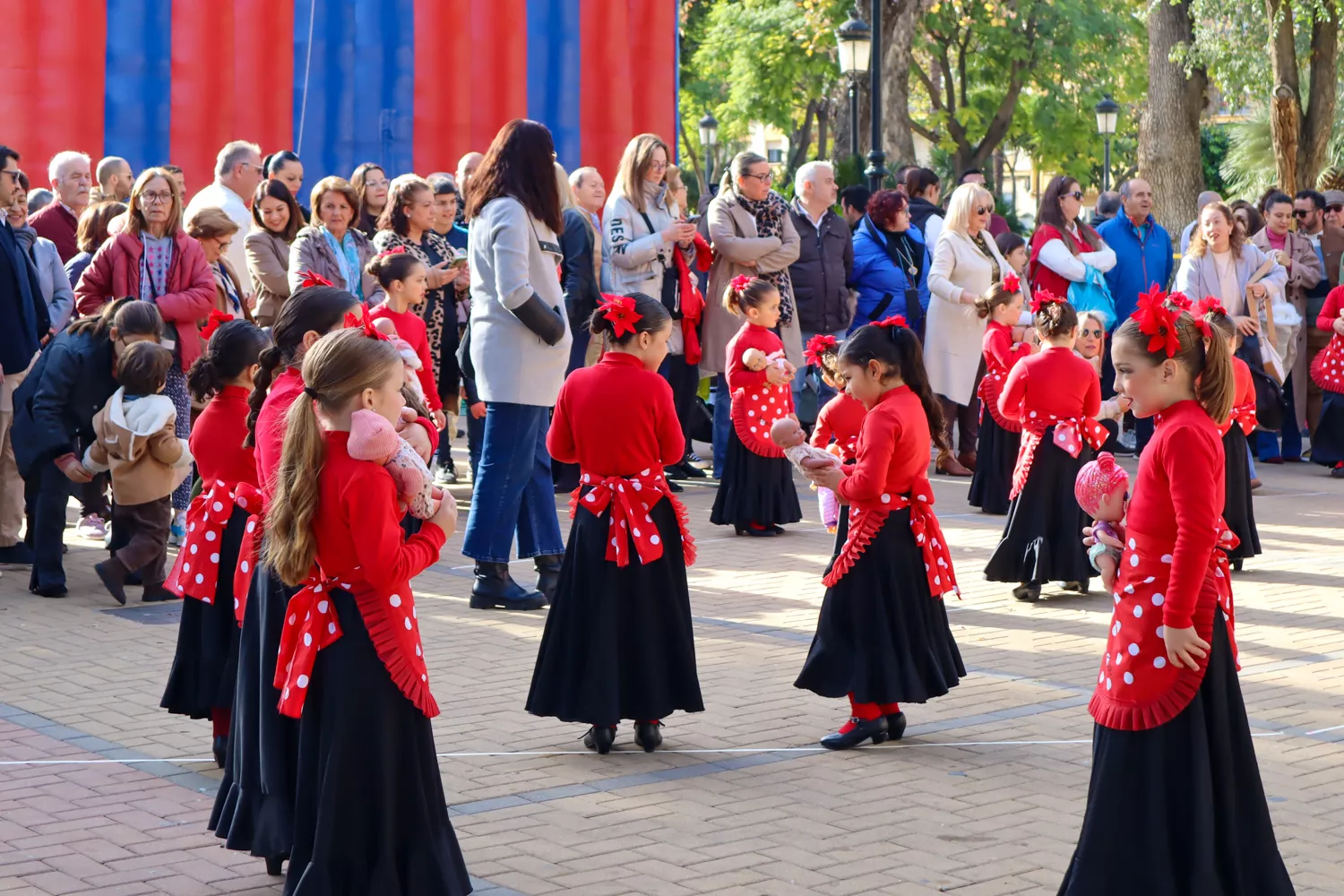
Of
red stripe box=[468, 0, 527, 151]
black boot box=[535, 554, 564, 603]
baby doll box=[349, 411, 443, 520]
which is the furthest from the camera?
red stripe box=[468, 0, 527, 151]

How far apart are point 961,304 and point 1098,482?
8.50 m

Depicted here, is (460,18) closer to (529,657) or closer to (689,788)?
(529,657)

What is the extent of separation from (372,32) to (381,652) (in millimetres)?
13118

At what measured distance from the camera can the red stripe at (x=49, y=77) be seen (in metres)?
14.5

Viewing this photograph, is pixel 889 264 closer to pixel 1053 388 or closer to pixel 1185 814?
pixel 1053 388

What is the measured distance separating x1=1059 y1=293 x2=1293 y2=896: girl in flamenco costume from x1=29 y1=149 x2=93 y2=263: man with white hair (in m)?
8.49

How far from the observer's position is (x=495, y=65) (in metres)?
17.3

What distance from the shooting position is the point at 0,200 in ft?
31.3

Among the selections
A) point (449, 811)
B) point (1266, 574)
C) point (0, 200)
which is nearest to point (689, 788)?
point (449, 811)

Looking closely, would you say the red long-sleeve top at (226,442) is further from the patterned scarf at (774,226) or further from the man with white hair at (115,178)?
the patterned scarf at (774,226)

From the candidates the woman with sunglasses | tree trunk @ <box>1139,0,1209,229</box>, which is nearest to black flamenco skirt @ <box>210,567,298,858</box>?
the woman with sunglasses

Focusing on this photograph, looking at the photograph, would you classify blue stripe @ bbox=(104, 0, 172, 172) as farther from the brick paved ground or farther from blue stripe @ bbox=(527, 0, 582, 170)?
the brick paved ground

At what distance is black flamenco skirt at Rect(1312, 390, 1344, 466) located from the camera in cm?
1373

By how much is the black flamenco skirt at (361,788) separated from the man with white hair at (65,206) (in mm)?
7598
